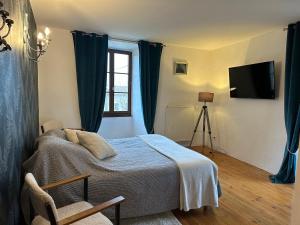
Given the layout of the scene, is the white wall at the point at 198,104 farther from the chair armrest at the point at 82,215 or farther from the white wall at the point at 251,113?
the chair armrest at the point at 82,215

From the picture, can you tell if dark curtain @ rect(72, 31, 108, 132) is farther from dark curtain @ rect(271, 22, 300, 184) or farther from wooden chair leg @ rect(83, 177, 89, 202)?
dark curtain @ rect(271, 22, 300, 184)

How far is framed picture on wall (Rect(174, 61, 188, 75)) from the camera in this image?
4.89m

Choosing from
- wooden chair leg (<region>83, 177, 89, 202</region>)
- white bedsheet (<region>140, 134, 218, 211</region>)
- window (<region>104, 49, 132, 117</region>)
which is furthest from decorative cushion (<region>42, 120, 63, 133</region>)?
white bedsheet (<region>140, 134, 218, 211</region>)

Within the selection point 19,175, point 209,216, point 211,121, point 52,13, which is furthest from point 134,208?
point 211,121

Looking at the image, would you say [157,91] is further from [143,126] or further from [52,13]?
[52,13]

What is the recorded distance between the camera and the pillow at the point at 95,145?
92.5 inches

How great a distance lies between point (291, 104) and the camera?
10.6 ft

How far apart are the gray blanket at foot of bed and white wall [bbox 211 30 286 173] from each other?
89.9 inches

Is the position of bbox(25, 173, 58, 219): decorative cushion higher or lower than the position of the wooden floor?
higher

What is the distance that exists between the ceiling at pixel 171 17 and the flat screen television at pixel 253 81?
0.61m

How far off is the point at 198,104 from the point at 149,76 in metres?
1.50

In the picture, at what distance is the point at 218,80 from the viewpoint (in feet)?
16.4

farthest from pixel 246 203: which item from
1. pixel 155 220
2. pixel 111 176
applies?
pixel 111 176

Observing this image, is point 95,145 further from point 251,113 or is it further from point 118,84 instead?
point 251,113
